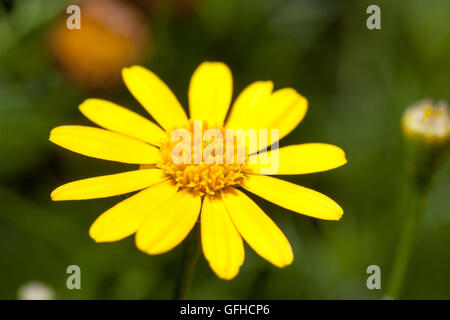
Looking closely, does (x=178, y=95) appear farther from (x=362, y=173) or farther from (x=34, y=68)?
(x=362, y=173)

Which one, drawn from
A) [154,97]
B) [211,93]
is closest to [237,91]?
[211,93]

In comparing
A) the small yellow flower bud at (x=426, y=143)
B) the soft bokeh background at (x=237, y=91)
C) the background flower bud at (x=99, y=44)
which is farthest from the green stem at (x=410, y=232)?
the background flower bud at (x=99, y=44)

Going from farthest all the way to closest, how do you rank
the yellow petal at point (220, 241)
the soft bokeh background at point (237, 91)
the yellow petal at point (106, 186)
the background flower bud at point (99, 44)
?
the background flower bud at point (99, 44)
the soft bokeh background at point (237, 91)
the yellow petal at point (106, 186)
the yellow petal at point (220, 241)

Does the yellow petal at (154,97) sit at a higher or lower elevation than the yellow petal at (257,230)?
higher

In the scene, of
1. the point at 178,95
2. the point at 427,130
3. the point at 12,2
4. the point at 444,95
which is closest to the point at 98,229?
the point at 427,130

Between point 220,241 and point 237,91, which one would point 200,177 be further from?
point 237,91

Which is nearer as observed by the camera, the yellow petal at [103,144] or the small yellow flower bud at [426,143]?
the yellow petal at [103,144]

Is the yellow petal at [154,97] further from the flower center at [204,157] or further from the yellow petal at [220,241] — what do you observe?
the yellow petal at [220,241]
